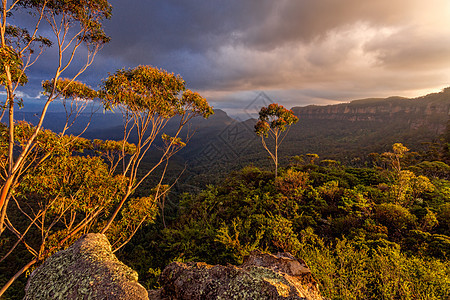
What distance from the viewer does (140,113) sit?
1010 cm

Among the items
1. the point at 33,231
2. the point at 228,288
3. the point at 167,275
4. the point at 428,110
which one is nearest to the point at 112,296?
the point at 167,275

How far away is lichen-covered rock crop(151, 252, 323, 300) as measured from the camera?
10.7 feet

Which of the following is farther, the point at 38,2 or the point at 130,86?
the point at 130,86

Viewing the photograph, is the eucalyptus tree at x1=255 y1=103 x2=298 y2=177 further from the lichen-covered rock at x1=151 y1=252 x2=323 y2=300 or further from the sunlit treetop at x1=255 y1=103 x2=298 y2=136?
the lichen-covered rock at x1=151 y1=252 x2=323 y2=300

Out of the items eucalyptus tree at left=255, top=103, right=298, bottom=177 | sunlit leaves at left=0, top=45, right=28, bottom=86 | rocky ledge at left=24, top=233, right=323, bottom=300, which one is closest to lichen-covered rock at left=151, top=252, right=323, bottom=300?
rocky ledge at left=24, top=233, right=323, bottom=300

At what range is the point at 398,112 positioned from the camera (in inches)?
4579

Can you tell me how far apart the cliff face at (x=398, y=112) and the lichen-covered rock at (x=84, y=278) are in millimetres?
106225

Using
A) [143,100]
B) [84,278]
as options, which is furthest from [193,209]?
[84,278]

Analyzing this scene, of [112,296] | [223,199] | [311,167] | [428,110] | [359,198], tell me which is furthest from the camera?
[428,110]

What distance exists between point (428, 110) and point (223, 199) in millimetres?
141730

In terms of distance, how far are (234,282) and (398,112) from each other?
166 meters

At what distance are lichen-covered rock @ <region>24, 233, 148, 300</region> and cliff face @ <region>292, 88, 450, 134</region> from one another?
349 ft

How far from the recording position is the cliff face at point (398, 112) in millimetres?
88250

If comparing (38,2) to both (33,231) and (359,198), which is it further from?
(33,231)
